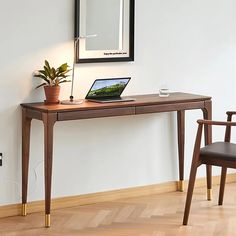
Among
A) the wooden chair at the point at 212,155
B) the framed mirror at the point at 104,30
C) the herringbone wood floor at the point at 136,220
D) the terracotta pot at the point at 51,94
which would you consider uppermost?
the framed mirror at the point at 104,30

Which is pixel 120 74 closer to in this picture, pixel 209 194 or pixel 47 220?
pixel 209 194

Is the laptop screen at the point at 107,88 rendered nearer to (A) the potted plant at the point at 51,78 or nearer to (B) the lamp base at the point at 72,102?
(B) the lamp base at the point at 72,102

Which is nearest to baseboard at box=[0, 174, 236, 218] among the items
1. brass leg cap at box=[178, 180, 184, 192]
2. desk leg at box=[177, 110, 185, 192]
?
brass leg cap at box=[178, 180, 184, 192]

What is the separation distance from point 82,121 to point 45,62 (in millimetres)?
504

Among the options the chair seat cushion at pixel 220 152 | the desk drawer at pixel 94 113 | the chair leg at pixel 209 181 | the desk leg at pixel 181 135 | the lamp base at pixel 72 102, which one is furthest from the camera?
the desk leg at pixel 181 135

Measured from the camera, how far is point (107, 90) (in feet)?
13.9

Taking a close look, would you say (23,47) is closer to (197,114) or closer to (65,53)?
(65,53)

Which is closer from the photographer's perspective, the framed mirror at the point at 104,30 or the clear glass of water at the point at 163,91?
the framed mirror at the point at 104,30

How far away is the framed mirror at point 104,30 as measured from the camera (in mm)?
4305

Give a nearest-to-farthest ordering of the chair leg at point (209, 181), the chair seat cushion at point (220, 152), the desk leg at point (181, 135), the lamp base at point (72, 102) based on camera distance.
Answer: the chair seat cushion at point (220, 152)
the lamp base at point (72, 102)
the chair leg at point (209, 181)
the desk leg at point (181, 135)

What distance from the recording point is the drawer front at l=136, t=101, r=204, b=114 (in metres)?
4.21

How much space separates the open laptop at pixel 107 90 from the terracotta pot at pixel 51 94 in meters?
0.21

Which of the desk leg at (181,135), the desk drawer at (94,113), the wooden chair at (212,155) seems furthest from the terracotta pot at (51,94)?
the desk leg at (181,135)

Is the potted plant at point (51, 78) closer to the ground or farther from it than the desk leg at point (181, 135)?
farther from it
